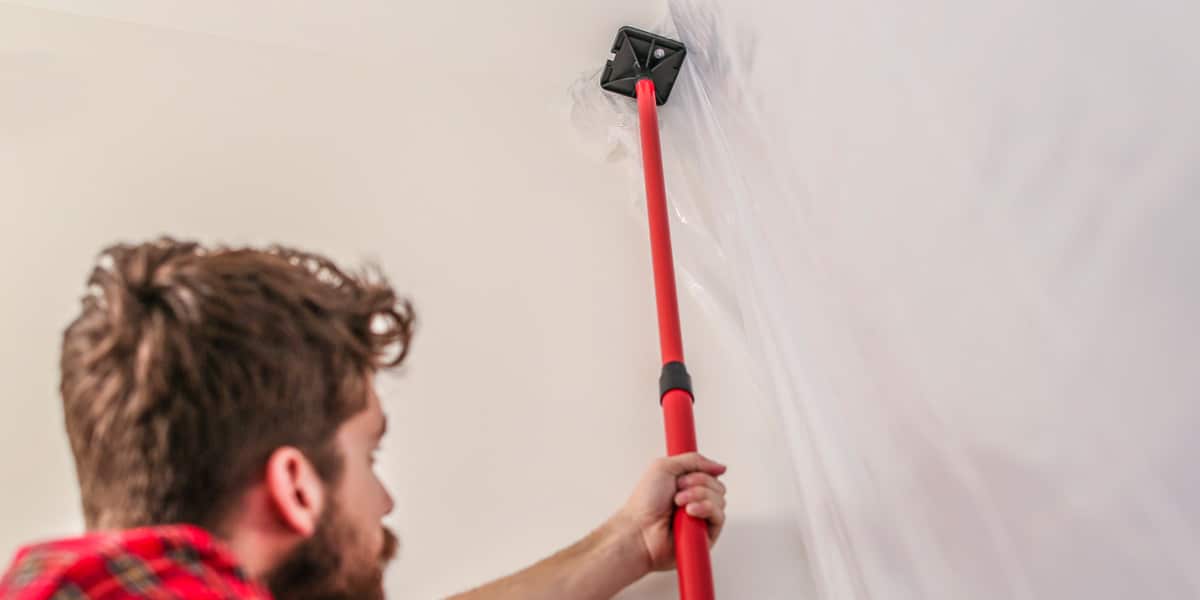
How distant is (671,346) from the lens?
921 millimetres

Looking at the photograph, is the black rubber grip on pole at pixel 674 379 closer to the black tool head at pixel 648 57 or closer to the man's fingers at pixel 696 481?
the man's fingers at pixel 696 481

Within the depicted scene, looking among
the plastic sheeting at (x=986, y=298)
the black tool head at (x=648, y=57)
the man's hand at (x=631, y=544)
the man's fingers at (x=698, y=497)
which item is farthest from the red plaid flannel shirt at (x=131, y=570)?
the black tool head at (x=648, y=57)

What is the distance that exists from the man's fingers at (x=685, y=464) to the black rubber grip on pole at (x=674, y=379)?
7 cm

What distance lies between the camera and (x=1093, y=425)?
72 centimetres

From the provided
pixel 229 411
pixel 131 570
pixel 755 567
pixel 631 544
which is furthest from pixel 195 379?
pixel 755 567

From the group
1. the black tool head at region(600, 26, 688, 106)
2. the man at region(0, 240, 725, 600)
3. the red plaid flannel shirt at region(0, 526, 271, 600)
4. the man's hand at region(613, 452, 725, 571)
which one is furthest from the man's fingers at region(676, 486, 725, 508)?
the black tool head at region(600, 26, 688, 106)

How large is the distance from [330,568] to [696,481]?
351mm

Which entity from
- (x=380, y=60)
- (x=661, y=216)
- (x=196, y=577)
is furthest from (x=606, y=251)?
(x=196, y=577)

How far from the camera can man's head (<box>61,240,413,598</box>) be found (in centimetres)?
58

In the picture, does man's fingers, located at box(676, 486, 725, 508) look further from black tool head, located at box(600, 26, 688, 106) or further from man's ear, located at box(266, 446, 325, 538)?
black tool head, located at box(600, 26, 688, 106)

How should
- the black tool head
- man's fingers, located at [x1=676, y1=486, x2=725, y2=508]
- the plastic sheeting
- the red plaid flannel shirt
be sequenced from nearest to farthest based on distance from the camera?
the red plaid flannel shirt, the plastic sheeting, man's fingers, located at [x1=676, y1=486, x2=725, y2=508], the black tool head

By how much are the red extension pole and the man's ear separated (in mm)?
319

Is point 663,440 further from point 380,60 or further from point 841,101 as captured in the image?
point 380,60

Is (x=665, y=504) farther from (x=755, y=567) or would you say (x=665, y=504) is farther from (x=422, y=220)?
(x=422, y=220)
